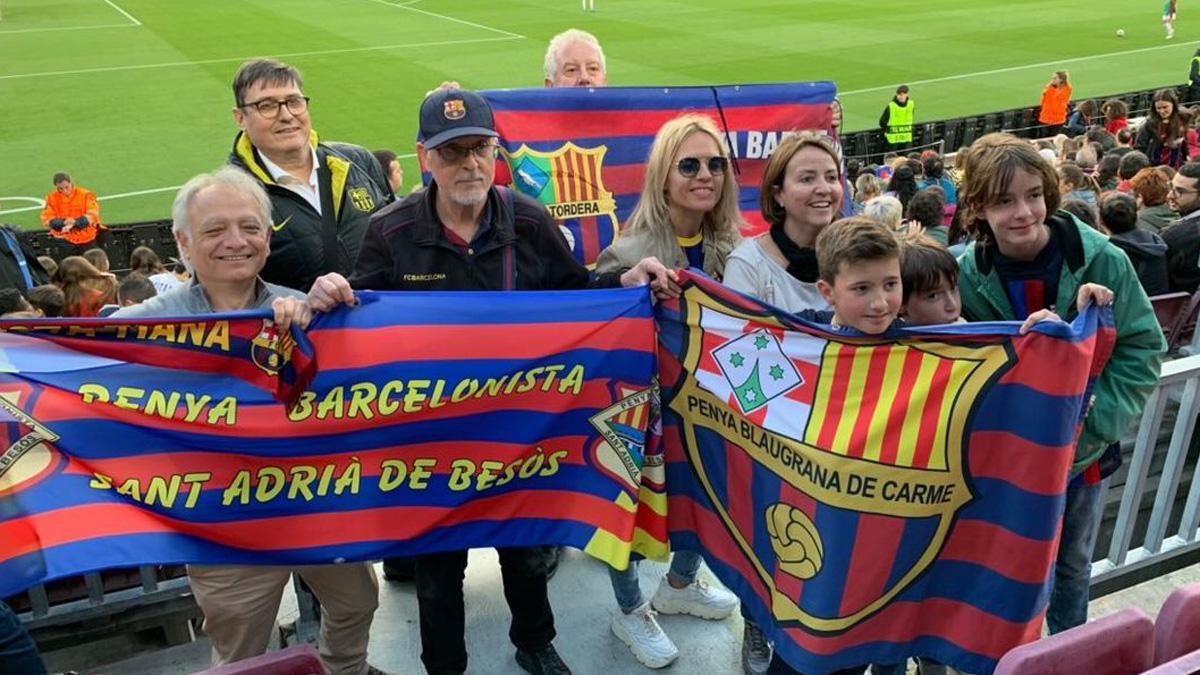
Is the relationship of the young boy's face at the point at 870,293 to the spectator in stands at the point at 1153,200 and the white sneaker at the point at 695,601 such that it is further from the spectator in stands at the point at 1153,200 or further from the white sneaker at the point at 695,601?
the spectator in stands at the point at 1153,200

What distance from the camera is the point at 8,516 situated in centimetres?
328

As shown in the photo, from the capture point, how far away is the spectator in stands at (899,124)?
1920 centimetres

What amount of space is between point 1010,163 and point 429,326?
2.18 m

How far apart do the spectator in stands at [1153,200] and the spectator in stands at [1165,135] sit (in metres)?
6.63

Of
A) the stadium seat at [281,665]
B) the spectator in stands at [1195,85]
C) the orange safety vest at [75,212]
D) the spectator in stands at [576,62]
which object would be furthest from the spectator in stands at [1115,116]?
the stadium seat at [281,665]

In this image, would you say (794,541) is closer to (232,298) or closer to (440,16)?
(232,298)

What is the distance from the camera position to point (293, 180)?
445 cm

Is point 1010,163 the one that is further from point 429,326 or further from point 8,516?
point 8,516

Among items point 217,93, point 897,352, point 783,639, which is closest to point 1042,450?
point 897,352

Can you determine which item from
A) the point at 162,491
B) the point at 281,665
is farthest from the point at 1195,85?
the point at 281,665

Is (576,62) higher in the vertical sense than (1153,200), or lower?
higher

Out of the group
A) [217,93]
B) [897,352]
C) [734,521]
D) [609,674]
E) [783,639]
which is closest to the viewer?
[897,352]

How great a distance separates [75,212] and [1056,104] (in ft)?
57.7


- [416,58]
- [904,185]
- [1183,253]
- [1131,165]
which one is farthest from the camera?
[416,58]
